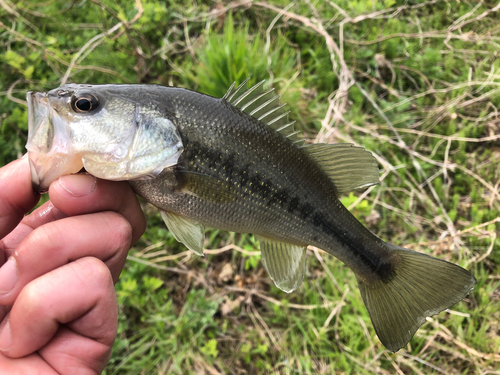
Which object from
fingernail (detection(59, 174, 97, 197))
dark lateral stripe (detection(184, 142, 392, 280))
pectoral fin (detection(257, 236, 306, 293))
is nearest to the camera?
fingernail (detection(59, 174, 97, 197))

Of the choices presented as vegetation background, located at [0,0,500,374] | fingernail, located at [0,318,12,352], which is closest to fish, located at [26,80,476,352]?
fingernail, located at [0,318,12,352]

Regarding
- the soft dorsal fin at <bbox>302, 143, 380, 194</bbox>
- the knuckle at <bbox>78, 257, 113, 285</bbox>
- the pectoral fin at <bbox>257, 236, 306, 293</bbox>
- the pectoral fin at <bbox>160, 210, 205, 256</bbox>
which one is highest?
the soft dorsal fin at <bbox>302, 143, 380, 194</bbox>

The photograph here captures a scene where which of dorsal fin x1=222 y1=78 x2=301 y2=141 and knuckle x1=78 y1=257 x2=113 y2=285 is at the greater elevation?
dorsal fin x1=222 y1=78 x2=301 y2=141

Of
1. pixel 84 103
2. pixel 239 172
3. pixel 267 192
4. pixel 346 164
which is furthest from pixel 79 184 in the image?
pixel 346 164

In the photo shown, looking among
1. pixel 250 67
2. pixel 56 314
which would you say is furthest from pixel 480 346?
pixel 250 67

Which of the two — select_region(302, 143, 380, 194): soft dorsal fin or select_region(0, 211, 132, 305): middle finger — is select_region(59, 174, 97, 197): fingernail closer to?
select_region(0, 211, 132, 305): middle finger

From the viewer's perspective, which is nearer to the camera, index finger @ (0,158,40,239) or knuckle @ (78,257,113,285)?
knuckle @ (78,257,113,285)

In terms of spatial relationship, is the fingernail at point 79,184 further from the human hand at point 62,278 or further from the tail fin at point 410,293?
the tail fin at point 410,293
